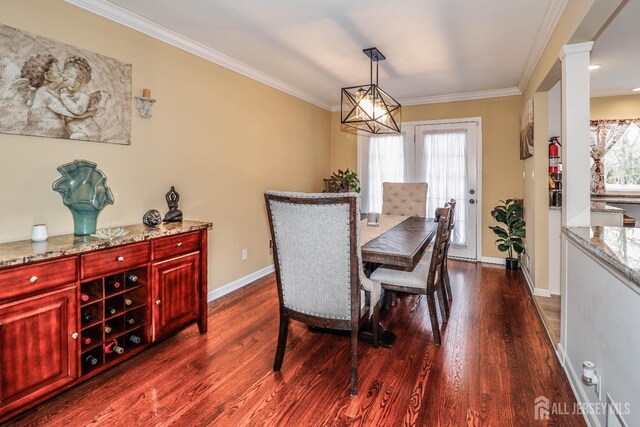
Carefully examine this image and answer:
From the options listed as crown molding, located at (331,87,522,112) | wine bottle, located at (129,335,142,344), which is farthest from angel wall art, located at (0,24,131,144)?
crown molding, located at (331,87,522,112)

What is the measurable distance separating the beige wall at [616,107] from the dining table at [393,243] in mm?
3434

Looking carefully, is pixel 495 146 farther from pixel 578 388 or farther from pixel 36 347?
pixel 36 347

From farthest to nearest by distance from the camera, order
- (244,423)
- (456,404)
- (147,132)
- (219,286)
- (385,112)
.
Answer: (219,286)
(385,112)
(147,132)
(456,404)
(244,423)

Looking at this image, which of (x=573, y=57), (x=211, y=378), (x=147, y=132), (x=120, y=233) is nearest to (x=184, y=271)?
(x=120, y=233)

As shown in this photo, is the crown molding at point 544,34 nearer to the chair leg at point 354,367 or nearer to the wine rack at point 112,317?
the chair leg at point 354,367

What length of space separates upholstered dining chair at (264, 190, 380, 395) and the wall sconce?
142 cm

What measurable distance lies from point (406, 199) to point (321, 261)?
2596mm

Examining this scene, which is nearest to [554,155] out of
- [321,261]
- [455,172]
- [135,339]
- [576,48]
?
[576,48]

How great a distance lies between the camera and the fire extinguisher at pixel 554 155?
341 cm

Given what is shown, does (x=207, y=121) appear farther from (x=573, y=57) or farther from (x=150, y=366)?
(x=573, y=57)

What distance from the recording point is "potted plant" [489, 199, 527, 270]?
433cm

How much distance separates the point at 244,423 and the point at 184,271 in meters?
1.18

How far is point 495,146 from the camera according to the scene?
4773 mm

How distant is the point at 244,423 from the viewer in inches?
66.1
